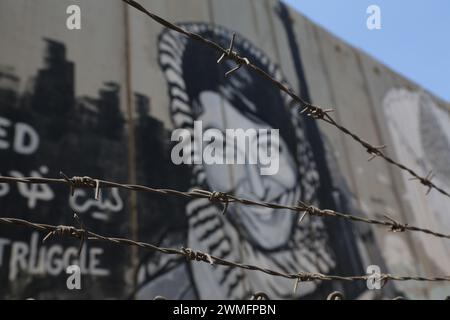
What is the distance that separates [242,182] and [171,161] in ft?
2.70

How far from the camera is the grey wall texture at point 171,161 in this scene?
2752mm

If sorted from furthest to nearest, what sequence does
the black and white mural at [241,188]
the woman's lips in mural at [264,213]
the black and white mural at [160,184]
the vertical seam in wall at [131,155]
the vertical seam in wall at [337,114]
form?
the vertical seam in wall at [337,114], the woman's lips in mural at [264,213], the black and white mural at [241,188], the vertical seam in wall at [131,155], the black and white mural at [160,184]

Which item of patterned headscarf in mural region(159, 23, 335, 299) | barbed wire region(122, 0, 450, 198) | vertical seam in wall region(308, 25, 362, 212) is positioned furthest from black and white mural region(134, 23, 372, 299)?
barbed wire region(122, 0, 450, 198)

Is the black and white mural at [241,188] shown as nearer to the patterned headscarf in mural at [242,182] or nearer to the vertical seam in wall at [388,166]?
the patterned headscarf in mural at [242,182]

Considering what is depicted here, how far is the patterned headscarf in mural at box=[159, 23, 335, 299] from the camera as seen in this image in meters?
3.56

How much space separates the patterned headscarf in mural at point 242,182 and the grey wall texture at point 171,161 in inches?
0.6

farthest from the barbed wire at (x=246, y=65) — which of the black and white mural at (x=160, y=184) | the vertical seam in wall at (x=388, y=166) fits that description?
the vertical seam in wall at (x=388, y=166)

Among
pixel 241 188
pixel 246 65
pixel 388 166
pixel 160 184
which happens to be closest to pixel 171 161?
pixel 160 184

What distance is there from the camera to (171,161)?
3561 millimetres

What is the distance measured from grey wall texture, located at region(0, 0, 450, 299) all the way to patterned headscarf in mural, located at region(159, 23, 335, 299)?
0.6 inches

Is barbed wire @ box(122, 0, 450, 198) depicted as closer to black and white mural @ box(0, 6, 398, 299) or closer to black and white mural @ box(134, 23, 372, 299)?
black and white mural @ box(0, 6, 398, 299)

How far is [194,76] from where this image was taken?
414 cm
